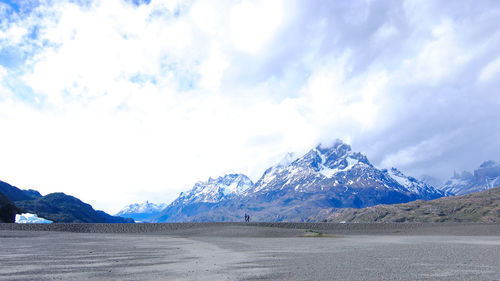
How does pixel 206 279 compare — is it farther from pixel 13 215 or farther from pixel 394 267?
pixel 13 215

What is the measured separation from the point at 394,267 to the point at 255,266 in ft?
21.3

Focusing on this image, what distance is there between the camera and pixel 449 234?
56.9 m

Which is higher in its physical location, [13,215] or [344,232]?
[13,215]

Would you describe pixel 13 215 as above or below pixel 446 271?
above

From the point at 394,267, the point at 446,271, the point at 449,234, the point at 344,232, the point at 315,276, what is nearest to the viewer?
the point at 315,276

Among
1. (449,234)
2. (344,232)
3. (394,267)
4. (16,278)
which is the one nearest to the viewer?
(16,278)

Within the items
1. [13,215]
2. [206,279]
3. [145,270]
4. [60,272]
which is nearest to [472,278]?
[206,279]

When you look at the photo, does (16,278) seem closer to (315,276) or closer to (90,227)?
(315,276)

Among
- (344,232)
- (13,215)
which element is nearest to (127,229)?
(13,215)

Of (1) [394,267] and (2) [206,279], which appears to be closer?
(2) [206,279]

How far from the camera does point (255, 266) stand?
648 inches

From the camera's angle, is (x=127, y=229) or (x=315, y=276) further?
(x=127, y=229)

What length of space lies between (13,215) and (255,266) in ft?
257

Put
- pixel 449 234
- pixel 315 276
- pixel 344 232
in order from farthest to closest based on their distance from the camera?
pixel 344 232
pixel 449 234
pixel 315 276
